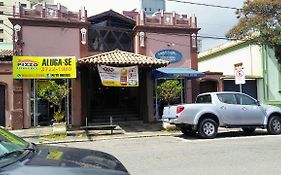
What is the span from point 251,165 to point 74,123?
12671mm

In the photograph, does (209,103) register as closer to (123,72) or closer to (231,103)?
(231,103)

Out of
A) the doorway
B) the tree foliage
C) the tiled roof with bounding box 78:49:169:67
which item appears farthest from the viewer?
the doorway

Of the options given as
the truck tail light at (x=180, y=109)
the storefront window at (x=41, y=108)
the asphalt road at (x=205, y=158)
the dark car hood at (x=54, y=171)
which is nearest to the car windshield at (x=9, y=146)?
the dark car hood at (x=54, y=171)

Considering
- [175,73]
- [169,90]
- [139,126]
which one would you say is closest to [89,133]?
[139,126]

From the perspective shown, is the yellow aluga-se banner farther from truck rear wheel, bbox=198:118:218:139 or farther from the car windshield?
the car windshield

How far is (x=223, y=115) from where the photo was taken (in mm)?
14445

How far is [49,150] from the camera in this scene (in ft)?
14.2

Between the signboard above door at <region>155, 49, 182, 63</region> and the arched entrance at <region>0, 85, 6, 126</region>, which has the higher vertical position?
the signboard above door at <region>155, 49, 182, 63</region>

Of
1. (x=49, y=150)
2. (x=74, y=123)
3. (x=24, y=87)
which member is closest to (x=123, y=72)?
(x=74, y=123)

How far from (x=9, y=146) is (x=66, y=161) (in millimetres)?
840

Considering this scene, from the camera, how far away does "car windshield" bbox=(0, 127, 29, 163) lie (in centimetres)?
373

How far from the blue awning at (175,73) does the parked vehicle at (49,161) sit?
15.3 meters

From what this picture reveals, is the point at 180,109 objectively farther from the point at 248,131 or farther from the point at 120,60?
the point at 120,60

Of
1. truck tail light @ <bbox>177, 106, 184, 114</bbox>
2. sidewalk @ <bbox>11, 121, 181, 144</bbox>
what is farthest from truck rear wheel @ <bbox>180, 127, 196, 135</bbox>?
truck tail light @ <bbox>177, 106, 184, 114</bbox>
